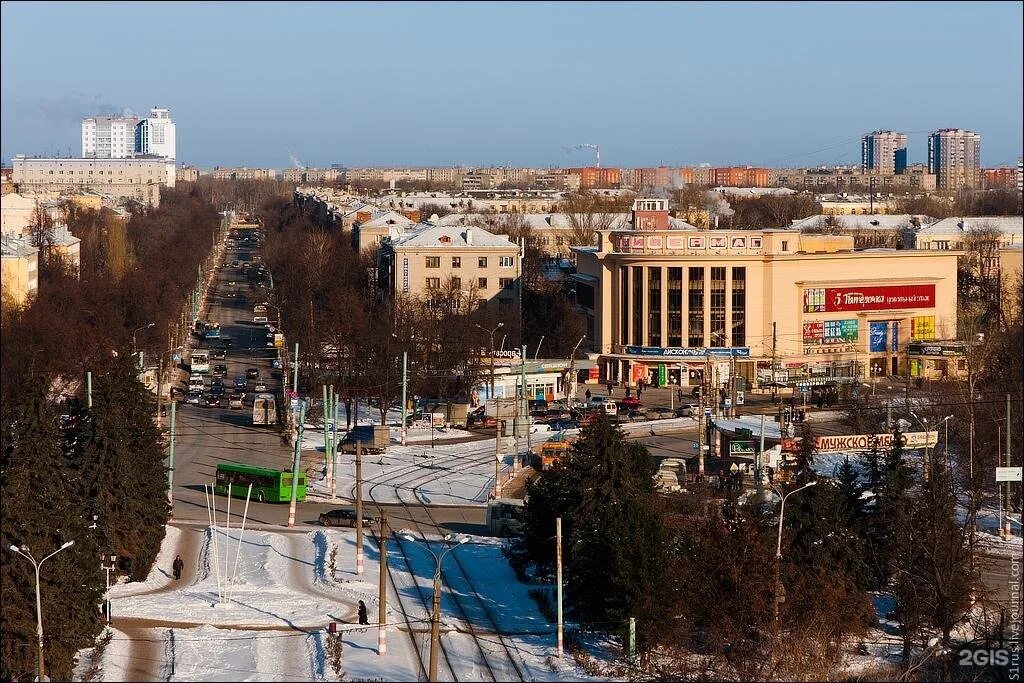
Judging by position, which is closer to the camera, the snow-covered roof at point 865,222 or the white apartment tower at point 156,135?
the snow-covered roof at point 865,222

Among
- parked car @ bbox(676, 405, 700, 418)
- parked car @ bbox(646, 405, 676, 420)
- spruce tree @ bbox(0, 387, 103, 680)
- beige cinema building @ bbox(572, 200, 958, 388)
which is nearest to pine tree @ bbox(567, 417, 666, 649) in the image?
spruce tree @ bbox(0, 387, 103, 680)

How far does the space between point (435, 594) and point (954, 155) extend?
368ft

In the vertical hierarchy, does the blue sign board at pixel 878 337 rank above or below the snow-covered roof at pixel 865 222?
below

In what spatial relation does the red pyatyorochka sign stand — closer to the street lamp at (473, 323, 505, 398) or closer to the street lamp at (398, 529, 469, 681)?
the street lamp at (473, 323, 505, 398)

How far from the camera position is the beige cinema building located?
32562 millimetres

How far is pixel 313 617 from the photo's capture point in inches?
608

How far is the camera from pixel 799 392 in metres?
30.8

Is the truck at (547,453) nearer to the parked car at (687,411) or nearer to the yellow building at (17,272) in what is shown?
the parked car at (687,411)

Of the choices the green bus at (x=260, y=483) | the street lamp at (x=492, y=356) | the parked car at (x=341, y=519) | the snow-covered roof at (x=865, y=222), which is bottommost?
the parked car at (x=341, y=519)

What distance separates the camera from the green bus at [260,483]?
2153 centimetres

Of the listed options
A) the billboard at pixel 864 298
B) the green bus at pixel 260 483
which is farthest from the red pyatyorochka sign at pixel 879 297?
the green bus at pixel 260 483

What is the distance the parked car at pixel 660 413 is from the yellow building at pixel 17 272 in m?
14.9

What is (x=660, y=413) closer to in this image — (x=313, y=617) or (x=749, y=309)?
(x=749, y=309)

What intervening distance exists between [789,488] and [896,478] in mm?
1185
